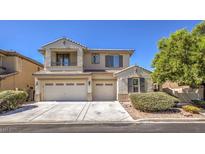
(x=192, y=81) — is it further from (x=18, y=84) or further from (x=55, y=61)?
(x=18, y=84)

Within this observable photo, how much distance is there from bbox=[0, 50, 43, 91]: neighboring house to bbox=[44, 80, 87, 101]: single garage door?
4306 millimetres

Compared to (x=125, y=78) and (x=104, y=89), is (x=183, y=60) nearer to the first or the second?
(x=125, y=78)

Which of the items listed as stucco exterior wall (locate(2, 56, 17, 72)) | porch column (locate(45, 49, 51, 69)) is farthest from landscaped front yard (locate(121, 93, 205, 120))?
stucco exterior wall (locate(2, 56, 17, 72))

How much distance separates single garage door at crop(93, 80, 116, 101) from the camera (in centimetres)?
1978

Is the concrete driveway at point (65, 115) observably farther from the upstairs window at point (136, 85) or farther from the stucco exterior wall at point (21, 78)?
the stucco exterior wall at point (21, 78)

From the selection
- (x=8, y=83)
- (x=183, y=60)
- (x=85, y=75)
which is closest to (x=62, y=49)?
(x=85, y=75)

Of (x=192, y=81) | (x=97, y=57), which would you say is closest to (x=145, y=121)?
(x=192, y=81)

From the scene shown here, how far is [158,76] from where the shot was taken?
13.7 meters

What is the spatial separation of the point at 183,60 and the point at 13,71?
19.4m

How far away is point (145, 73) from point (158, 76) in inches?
198

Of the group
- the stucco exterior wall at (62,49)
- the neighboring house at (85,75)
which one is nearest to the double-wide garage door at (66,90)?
the neighboring house at (85,75)

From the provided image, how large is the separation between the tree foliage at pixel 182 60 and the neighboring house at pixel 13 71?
1606 cm

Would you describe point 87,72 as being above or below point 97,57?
below

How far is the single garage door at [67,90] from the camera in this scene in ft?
63.3
